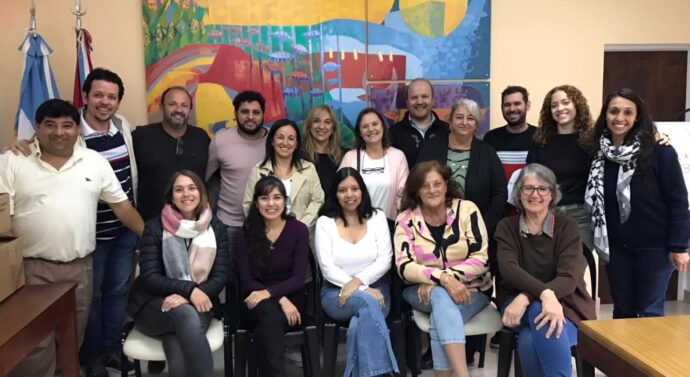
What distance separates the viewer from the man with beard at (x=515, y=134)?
333cm

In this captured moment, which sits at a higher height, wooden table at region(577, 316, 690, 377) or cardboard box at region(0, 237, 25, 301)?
cardboard box at region(0, 237, 25, 301)

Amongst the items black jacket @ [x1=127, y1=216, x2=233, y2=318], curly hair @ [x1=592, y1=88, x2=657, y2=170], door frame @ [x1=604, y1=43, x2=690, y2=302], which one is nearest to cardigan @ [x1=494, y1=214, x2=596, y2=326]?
curly hair @ [x1=592, y1=88, x2=657, y2=170]

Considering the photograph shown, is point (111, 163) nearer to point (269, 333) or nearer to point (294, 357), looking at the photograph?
point (269, 333)

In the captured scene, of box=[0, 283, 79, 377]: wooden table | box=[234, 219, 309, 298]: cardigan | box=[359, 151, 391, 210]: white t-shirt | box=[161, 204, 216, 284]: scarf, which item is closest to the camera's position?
box=[0, 283, 79, 377]: wooden table

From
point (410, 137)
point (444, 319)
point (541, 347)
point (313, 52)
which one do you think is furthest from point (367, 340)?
point (313, 52)

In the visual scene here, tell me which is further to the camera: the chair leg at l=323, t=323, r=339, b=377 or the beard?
the beard

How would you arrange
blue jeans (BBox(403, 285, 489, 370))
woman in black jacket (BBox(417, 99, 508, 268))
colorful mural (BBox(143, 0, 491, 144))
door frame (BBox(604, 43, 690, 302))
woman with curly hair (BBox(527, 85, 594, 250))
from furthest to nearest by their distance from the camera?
door frame (BBox(604, 43, 690, 302)) → colorful mural (BBox(143, 0, 491, 144)) → woman in black jacket (BBox(417, 99, 508, 268)) → woman with curly hair (BBox(527, 85, 594, 250)) → blue jeans (BBox(403, 285, 489, 370))

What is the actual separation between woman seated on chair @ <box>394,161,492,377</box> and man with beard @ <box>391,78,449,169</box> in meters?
0.62

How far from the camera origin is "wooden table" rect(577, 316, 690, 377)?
5.07 ft

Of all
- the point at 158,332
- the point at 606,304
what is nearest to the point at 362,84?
the point at 158,332

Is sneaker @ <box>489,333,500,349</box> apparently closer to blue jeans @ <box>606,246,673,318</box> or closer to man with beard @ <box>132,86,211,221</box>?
blue jeans @ <box>606,246,673,318</box>

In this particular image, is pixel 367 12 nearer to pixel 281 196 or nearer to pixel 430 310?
pixel 281 196

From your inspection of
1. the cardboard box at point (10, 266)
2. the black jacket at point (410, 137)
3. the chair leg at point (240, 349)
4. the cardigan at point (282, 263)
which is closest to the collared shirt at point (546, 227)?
the black jacket at point (410, 137)

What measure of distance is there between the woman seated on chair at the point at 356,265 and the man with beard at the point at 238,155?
555mm
